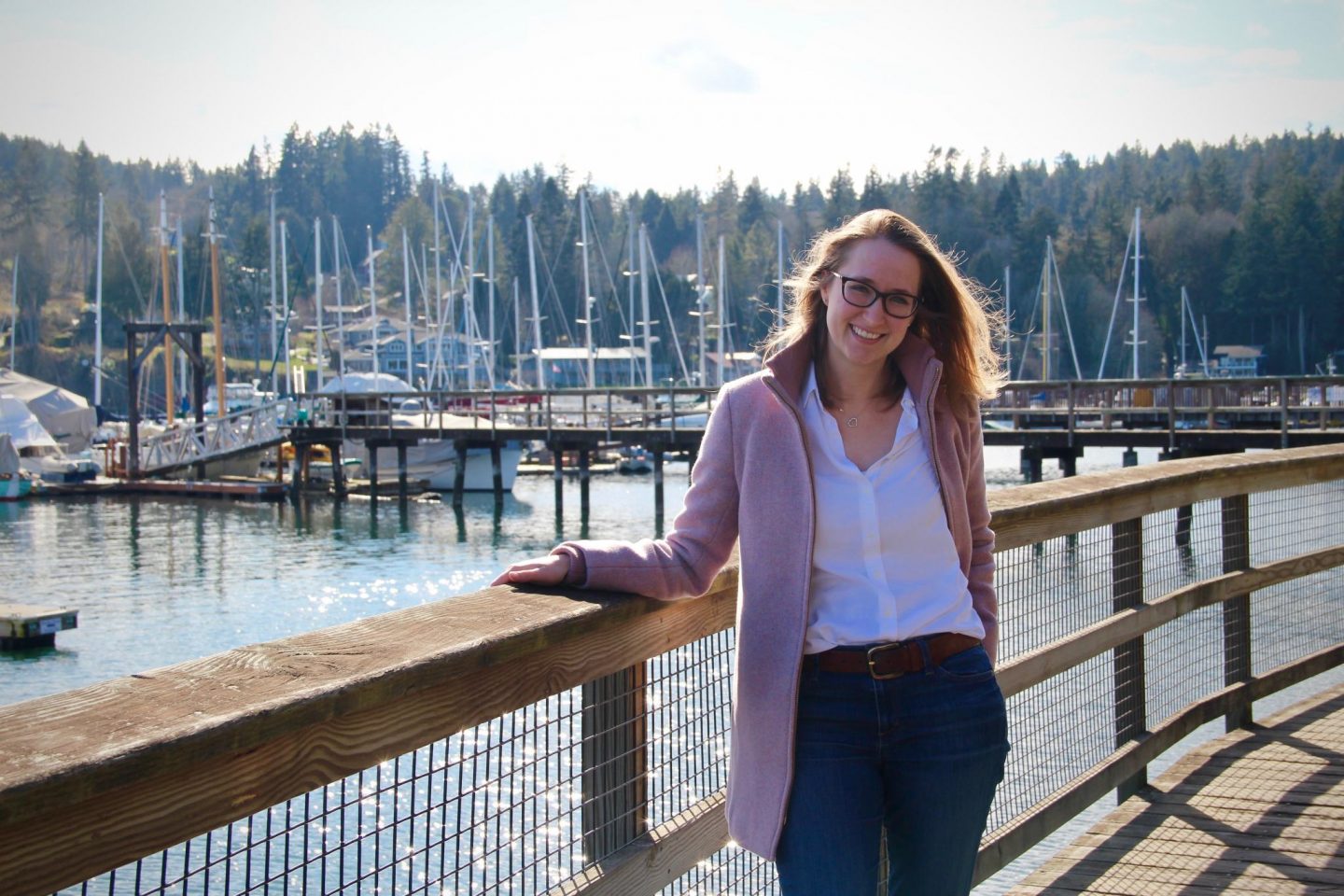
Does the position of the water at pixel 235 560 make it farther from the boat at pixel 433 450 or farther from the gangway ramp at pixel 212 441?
the gangway ramp at pixel 212 441

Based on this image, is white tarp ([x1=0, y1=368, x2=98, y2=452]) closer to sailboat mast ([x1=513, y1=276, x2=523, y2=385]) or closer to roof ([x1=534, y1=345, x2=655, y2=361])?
sailboat mast ([x1=513, y1=276, x2=523, y2=385])

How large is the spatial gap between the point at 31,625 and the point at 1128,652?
17576 mm

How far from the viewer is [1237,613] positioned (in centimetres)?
534

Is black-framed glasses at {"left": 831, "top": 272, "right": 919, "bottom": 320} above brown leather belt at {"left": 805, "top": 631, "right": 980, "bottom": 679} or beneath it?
above

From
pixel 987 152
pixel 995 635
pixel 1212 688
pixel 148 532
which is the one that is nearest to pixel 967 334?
pixel 995 635

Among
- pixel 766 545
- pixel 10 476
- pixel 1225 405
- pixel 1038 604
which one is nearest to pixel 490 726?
pixel 766 545

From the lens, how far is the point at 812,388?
2.43 m

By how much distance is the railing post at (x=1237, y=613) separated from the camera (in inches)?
205

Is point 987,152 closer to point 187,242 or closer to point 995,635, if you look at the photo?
point 187,242

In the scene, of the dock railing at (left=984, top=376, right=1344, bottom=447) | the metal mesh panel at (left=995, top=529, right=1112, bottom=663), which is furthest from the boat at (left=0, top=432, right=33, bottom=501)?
the metal mesh panel at (left=995, top=529, right=1112, bottom=663)

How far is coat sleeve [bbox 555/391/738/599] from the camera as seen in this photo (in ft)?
7.90

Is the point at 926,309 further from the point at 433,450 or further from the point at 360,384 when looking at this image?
the point at 360,384

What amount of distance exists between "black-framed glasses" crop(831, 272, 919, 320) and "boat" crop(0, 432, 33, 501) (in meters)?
44.7

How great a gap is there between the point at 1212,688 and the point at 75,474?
44776 mm
